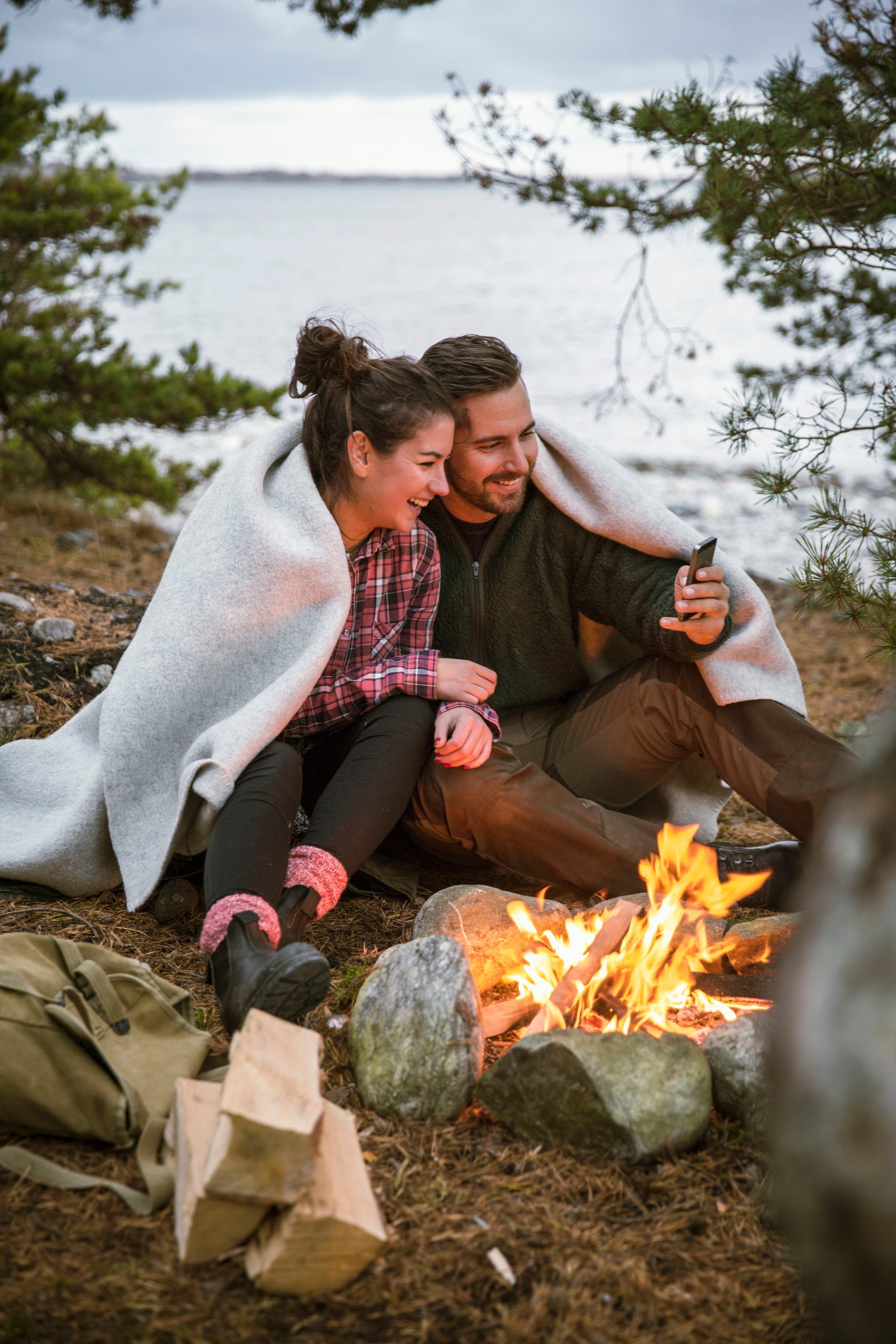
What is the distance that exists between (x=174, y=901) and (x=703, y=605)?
1595 mm

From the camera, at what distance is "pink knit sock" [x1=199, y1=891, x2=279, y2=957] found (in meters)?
2.19

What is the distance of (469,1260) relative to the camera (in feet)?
5.32

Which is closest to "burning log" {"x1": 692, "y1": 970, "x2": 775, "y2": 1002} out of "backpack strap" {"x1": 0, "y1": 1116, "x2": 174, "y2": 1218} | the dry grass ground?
the dry grass ground

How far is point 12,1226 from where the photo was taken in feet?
5.41

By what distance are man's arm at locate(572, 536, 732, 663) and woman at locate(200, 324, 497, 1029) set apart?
47 centimetres

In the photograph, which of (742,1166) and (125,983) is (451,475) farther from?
(742,1166)

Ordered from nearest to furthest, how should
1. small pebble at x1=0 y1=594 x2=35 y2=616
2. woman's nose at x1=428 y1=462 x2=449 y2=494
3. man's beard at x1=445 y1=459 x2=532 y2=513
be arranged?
1. woman's nose at x1=428 y1=462 x2=449 y2=494
2. man's beard at x1=445 y1=459 x2=532 y2=513
3. small pebble at x1=0 y1=594 x2=35 y2=616

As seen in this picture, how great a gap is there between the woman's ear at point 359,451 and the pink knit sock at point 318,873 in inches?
39.7

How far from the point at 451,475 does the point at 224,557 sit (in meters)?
0.72

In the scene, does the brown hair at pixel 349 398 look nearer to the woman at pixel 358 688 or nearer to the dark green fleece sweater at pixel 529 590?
the woman at pixel 358 688

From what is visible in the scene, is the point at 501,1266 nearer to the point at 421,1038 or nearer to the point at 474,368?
the point at 421,1038

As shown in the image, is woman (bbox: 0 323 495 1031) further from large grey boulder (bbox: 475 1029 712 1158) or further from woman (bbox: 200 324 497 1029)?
large grey boulder (bbox: 475 1029 712 1158)

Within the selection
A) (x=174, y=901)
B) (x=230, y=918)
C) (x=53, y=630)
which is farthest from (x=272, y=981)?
(x=53, y=630)

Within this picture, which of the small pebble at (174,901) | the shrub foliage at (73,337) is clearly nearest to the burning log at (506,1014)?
the small pebble at (174,901)
